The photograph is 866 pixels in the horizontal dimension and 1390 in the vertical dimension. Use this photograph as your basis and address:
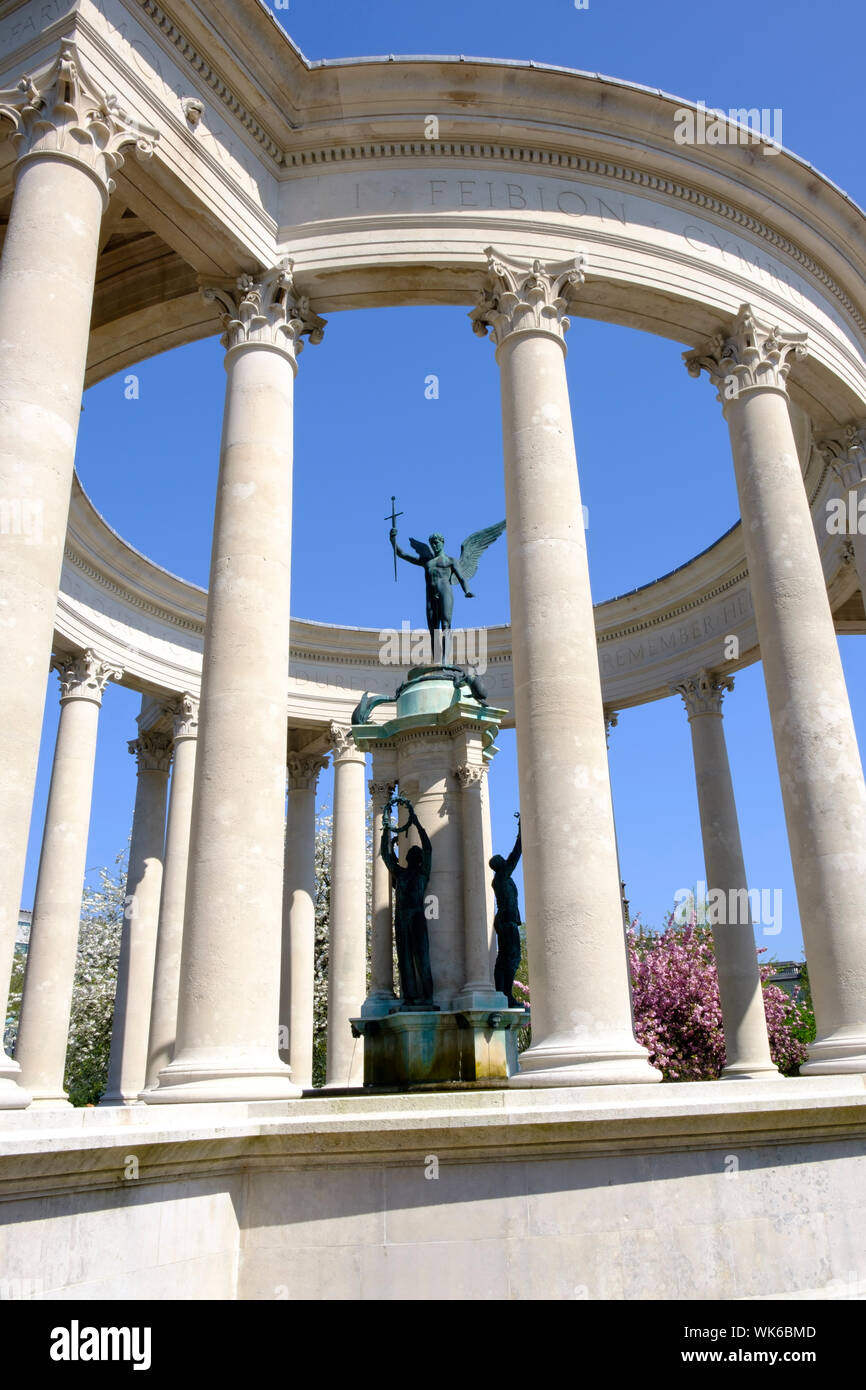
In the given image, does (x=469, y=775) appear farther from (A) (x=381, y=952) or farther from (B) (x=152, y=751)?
(B) (x=152, y=751)

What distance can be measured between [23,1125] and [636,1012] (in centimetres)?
11311

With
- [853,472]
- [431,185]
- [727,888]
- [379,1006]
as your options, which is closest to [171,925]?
[379,1006]

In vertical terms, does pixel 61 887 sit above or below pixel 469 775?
below

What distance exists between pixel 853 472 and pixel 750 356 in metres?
13.3

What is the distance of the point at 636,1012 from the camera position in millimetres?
128625

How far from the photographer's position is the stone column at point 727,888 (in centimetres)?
7788

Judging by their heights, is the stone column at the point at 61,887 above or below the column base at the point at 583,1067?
above

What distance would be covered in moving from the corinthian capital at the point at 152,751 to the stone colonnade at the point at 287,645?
51298mm

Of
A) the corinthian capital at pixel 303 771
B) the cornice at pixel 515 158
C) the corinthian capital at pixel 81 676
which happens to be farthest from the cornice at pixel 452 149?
the corinthian capital at pixel 303 771

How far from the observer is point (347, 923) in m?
99.1

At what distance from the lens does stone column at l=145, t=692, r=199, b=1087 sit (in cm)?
8550

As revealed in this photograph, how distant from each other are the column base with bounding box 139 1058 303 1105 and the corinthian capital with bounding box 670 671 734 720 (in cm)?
6929

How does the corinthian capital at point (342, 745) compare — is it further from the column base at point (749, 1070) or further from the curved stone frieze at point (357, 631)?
the column base at point (749, 1070)

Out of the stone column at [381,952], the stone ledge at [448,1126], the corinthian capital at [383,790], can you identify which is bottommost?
the stone ledge at [448,1126]
